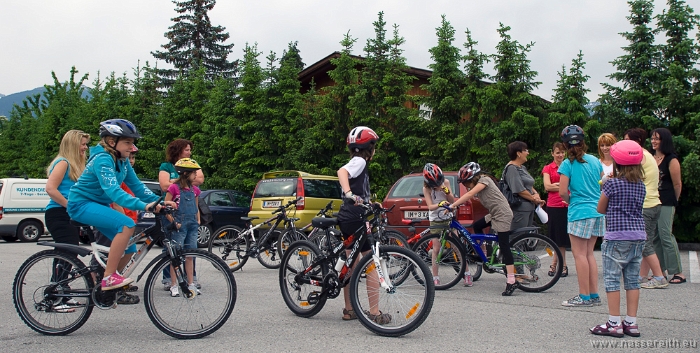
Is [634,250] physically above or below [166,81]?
below

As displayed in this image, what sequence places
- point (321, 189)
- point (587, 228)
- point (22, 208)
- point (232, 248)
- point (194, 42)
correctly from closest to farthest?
1. point (587, 228)
2. point (232, 248)
3. point (321, 189)
4. point (22, 208)
5. point (194, 42)

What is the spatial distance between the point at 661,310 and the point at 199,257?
4513mm

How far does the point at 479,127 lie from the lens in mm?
15273

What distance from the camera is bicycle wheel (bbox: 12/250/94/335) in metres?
5.40

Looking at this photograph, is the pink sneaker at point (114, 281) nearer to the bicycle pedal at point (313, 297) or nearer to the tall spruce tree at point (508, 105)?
the bicycle pedal at point (313, 297)

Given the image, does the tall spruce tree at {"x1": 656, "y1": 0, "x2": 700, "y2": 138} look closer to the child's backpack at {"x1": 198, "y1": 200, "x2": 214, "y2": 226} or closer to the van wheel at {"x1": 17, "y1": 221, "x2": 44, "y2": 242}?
the child's backpack at {"x1": 198, "y1": 200, "x2": 214, "y2": 226}

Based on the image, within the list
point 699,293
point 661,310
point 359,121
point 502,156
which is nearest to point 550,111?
point 502,156

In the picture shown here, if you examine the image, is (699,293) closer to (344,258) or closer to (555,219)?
(555,219)

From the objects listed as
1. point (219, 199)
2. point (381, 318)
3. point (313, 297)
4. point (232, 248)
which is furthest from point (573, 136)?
point (219, 199)

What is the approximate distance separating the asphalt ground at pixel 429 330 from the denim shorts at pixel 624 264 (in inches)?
17.6

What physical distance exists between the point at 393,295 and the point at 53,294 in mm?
2901

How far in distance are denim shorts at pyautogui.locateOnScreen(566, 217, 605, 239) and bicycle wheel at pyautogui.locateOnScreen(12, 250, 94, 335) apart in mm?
4680

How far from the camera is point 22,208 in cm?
1811

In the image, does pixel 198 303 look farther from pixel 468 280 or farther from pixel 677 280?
pixel 677 280
